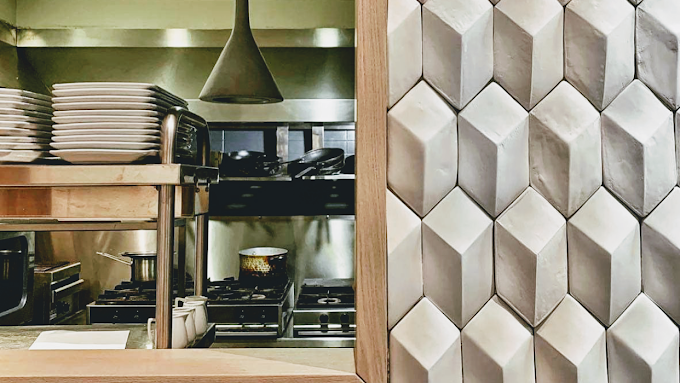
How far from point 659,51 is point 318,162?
10.7ft

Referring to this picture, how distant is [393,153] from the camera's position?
0.76m

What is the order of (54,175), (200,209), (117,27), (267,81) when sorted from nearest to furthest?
(54,175)
(200,209)
(267,81)
(117,27)

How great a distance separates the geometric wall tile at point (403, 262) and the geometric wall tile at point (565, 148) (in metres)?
0.17

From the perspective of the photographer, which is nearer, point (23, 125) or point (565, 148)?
point (565, 148)

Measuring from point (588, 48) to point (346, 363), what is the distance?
1.69ft

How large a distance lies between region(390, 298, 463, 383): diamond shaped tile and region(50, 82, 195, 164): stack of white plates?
28.9 inches

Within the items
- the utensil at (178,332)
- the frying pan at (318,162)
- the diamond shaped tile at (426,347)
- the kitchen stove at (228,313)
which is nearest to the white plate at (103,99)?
the utensil at (178,332)

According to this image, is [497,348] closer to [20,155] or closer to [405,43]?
[405,43]

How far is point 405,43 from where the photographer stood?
2.50 feet

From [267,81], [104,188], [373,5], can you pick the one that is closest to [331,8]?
[267,81]

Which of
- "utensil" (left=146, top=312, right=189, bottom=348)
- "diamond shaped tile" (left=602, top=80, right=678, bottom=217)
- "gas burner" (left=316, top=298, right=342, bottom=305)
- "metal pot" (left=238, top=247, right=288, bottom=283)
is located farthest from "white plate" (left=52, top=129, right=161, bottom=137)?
"metal pot" (left=238, top=247, right=288, bottom=283)

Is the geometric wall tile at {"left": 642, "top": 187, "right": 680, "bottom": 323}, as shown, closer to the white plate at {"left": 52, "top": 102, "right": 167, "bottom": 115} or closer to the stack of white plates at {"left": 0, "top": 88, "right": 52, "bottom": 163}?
the white plate at {"left": 52, "top": 102, "right": 167, "bottom": 115}

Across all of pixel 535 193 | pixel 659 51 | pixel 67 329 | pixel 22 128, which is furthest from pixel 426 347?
pixel 67 329

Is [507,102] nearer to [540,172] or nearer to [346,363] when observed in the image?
[540,172]
